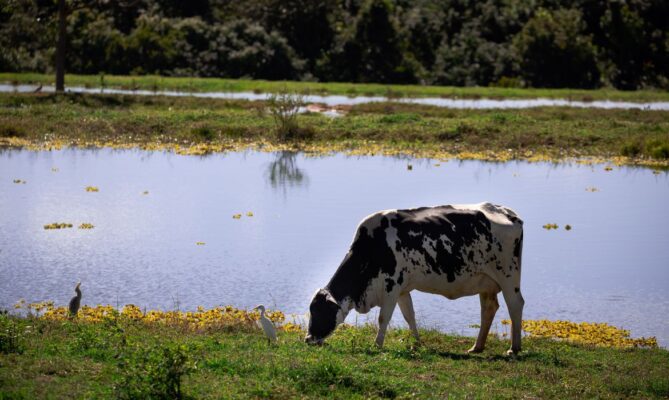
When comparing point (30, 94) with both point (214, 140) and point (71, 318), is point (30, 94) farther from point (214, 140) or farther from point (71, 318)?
point (71, 318)

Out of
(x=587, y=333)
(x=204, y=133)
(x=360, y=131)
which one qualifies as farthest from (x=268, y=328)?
(x=360, y=131)

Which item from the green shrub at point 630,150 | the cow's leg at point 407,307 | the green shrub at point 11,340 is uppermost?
the green shrub at point 630,150

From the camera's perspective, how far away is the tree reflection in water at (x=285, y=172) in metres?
29.9

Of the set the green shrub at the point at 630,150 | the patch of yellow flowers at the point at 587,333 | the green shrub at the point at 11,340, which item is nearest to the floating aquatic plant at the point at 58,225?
the green shrub at the point at 11,340

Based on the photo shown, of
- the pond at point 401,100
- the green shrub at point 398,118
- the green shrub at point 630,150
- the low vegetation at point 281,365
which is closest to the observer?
the low vegetation at point 281,365

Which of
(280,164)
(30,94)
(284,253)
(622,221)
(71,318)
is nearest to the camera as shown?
(71,318)

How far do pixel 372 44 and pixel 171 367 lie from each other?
54.8m

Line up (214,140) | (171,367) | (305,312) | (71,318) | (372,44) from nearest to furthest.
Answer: (171,367), (71,318), (305,312), (214,140), (372,44)

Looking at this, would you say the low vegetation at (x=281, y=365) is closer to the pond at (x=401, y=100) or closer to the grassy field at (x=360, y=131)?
the grassy field at (x=360, y=131)

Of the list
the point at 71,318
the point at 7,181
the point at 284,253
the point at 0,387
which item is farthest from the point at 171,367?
the point at 7,181

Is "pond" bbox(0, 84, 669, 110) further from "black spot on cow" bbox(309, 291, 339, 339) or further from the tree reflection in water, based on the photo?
"black spot on cow" bbox(309, 291, 339, 339)

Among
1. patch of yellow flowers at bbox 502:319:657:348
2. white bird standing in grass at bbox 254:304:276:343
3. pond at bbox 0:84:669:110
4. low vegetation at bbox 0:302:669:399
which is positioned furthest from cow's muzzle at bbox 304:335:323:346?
pond at bbox 0:84:669:110

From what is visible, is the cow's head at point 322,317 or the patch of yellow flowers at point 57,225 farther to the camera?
the patch of yellow flowers at point 57,225

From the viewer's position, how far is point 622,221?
25.5 metres
